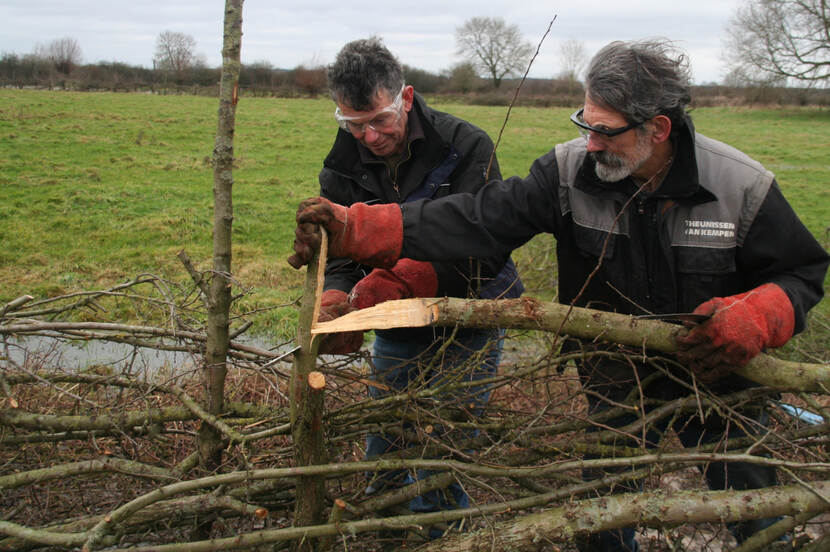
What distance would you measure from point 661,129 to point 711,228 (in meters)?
0.33

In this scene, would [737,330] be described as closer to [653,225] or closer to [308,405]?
[653,225]

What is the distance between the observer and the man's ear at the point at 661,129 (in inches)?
72.6

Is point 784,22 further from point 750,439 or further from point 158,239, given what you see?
point 750,439

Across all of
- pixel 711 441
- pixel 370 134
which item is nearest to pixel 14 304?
pixel 370 134

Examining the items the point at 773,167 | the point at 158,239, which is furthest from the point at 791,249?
the point at 773,167

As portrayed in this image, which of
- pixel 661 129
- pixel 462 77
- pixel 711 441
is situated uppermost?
pixel 462 77

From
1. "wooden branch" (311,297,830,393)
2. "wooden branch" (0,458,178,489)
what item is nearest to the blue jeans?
"wooden branch" (311,297,830,393)

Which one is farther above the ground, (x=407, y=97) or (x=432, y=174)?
(x=407, y=97)

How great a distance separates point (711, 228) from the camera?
1868 millimetres

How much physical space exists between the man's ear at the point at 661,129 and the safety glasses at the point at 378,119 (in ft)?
2.79

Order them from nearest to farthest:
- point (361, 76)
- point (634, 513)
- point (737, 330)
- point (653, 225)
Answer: point (737, 330) < point (634, 513) < point (653, 225) < point (361, 76)

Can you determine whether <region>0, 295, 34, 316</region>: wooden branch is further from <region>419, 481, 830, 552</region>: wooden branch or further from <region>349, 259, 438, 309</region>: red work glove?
<region>419, 481, 830, 552</region>: wooden branch

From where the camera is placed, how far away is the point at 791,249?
6.06 feet

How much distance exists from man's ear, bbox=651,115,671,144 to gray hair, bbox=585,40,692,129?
0.05 ft
